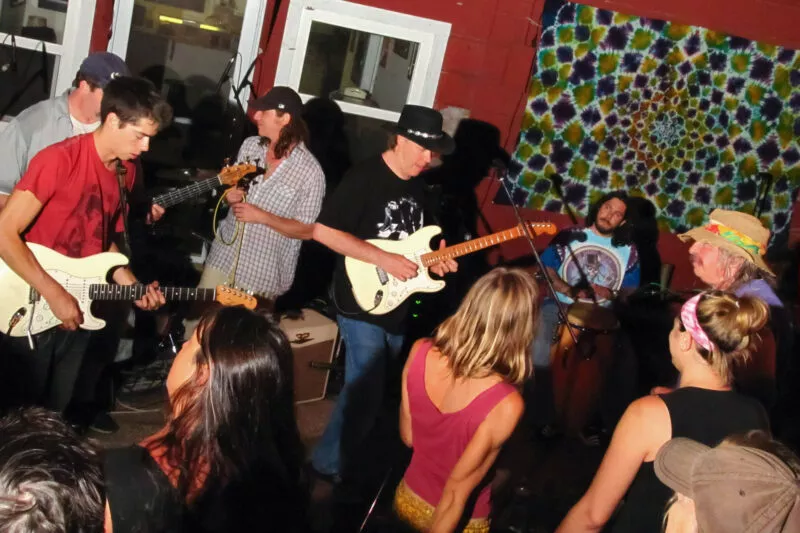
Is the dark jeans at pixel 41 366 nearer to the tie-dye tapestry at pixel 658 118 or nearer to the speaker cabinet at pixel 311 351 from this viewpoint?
the speaker cabinet at pixel 311 351

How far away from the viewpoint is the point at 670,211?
8.30 meters

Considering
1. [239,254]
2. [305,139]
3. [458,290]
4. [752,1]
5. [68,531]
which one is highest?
[752,1]

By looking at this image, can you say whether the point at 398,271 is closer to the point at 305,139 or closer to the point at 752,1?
the point at 305,139

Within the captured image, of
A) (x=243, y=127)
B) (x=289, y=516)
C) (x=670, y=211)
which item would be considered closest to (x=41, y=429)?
(x=289, y=516)

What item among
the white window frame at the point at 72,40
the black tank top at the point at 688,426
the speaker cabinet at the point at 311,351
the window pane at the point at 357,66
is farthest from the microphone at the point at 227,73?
the black tank top at the point at 688,426

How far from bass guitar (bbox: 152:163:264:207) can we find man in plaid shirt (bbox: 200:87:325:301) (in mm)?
109

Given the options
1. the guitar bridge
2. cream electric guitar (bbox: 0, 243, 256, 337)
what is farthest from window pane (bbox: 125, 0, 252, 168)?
the guitar bridge

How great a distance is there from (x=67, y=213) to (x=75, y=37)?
110 inches

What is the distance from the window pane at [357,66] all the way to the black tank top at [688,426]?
190 inches

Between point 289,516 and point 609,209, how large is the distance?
4.57m

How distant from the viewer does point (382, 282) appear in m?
5.16

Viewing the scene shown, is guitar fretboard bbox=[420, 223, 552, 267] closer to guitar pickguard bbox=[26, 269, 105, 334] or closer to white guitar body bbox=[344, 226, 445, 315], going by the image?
white guitar body bbox=[344, 226, 445, 315]

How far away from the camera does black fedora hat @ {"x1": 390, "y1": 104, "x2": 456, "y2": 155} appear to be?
5117 millimetres

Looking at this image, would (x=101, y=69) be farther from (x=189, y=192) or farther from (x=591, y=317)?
(x=591, y=317)
